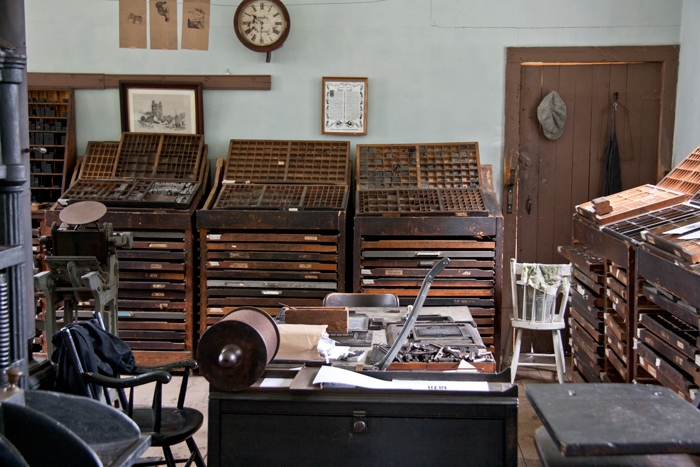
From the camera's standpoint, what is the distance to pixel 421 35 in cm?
491

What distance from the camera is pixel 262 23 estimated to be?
4.79 metres

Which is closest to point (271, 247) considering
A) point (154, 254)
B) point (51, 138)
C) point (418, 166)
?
point (154, 254)

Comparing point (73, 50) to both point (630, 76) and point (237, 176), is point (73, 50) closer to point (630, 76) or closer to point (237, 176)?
point (237, 176)

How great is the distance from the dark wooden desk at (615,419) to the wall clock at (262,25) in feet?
13.1

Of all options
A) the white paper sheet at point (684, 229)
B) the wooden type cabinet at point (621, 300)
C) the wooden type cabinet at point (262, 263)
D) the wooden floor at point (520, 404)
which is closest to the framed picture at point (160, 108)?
the wooden type cabinet at point (262, 263)

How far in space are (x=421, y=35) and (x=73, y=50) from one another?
2941mm

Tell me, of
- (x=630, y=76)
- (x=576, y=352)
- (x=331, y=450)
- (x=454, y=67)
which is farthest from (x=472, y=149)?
(x=331, y=450)

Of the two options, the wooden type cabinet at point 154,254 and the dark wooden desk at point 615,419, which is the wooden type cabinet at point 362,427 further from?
the wooden type cabinet at point 154,254

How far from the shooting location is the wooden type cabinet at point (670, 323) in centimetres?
232

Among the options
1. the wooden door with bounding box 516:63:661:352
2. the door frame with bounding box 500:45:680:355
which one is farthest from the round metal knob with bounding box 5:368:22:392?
the wooden door with bounding box 516:63:661:352

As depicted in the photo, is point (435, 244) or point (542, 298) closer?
point (542, 298)

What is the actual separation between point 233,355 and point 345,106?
331 centimetres

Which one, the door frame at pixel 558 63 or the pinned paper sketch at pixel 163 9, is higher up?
the pinned paper sketch at pixel 163 9

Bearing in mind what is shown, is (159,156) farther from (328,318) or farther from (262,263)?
(328,318)
